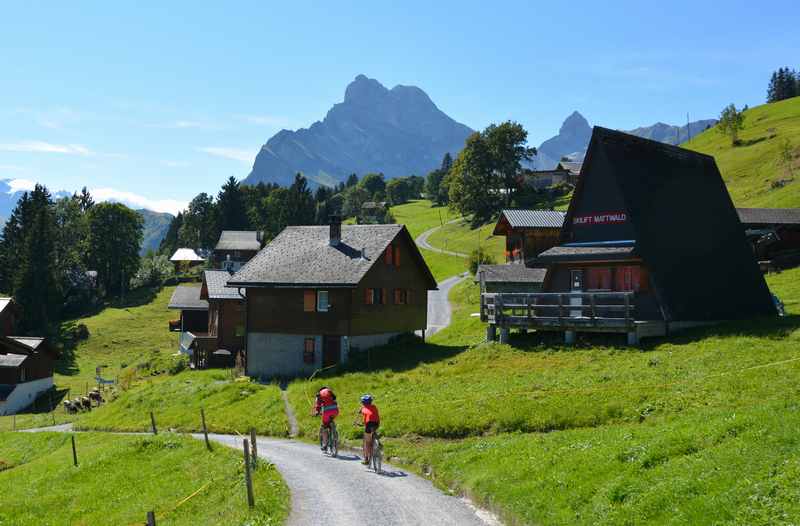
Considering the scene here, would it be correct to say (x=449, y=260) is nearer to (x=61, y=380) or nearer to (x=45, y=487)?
(x=61, y=380)

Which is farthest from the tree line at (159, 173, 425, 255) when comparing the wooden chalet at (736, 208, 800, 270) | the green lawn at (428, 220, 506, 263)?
the wooden chalet at (736, 208, 800, 270)

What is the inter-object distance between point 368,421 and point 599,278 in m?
18.4

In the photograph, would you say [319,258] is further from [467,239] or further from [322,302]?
[467,239]

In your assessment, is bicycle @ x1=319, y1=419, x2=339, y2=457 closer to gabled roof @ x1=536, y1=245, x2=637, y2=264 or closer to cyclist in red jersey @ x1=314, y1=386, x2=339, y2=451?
cyclist in red jersey @ x1=314, y1=386, x2=339, y2=451

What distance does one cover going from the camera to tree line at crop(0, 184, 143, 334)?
93688mm

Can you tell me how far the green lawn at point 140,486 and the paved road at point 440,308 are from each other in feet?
98.0

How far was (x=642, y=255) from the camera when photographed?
32.0m

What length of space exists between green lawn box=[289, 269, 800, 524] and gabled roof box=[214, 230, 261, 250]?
86338 mm

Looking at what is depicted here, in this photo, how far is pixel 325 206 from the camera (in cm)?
16962

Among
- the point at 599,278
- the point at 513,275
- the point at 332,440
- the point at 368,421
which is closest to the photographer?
the point at 368,421

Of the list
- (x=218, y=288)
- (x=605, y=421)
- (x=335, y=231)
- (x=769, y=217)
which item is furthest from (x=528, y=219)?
(x=605, y=421)

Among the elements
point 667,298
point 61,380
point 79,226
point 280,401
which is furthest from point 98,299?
point 667,298

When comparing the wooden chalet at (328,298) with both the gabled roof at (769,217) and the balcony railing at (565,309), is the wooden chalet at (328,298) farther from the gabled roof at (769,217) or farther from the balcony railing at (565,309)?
the gabled roof at (769,217)

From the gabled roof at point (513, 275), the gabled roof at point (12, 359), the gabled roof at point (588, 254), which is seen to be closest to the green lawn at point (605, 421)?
the gabled roof at point (588, 254)
